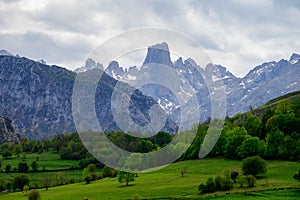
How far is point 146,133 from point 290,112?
87.3 m

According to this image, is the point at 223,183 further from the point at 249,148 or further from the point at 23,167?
the point at 23,167

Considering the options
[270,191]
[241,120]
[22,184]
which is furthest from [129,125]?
[241,120]

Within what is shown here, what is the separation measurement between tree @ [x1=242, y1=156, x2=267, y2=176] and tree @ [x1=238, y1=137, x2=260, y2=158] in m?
20.9

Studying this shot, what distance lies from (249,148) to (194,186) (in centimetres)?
3142

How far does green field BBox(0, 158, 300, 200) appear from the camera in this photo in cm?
6450

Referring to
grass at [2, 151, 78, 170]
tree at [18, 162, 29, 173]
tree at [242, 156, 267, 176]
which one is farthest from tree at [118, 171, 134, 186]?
tree at [18, 162, 29, 173]

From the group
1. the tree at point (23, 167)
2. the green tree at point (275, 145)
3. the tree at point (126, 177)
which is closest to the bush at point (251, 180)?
the tree at point (126, 177)

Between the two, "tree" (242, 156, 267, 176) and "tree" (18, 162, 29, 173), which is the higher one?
"tree" (18, 162, 29, 173)

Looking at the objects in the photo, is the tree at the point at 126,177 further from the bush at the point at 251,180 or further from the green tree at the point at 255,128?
the green tree at the point at 255,128

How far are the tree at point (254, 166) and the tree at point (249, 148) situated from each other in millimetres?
20853

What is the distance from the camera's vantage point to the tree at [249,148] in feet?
324

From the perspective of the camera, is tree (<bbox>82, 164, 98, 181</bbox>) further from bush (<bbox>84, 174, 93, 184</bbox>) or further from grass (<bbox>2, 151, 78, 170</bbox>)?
grass (<bbox>2, 151, 78, 170</bbox>)

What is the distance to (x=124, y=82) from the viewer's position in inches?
1703

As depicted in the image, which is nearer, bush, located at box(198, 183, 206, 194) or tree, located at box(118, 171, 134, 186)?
bush, located at box(198, 183, 206, 194)
